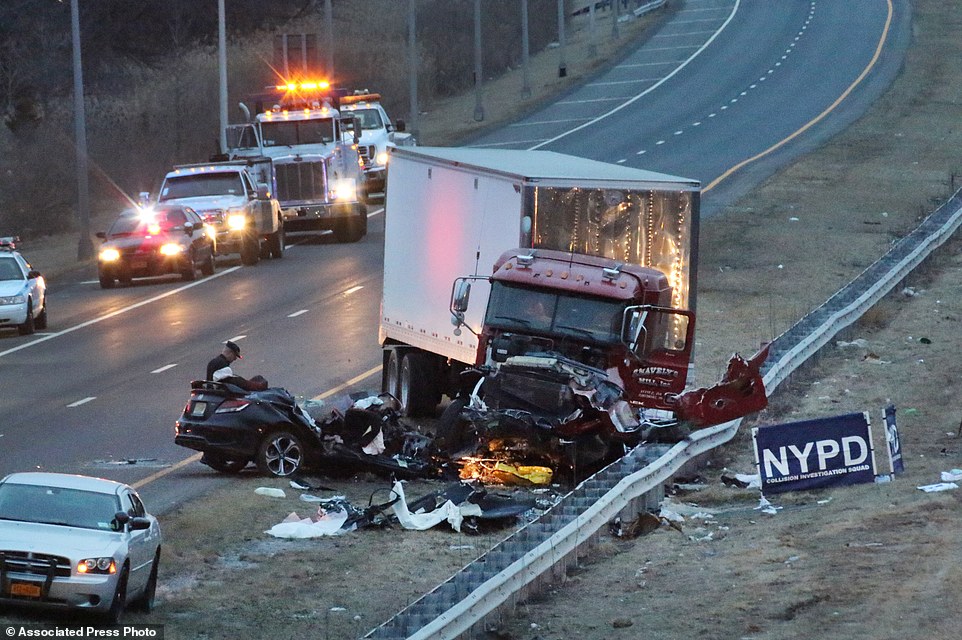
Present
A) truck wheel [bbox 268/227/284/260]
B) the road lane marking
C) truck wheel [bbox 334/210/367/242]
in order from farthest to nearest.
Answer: truck wheel [bbox 334/210/367/242]
truck wheel [bbox 268/227/284/260]
the road lane marking

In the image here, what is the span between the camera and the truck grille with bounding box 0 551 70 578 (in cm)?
1283

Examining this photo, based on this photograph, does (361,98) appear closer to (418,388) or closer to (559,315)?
(418,388)

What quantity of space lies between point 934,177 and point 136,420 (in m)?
31.8

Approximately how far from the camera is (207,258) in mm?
40031

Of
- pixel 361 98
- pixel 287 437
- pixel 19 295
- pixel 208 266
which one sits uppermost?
pixel 361 98

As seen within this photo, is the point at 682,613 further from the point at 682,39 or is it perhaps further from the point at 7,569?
the point at 682,39

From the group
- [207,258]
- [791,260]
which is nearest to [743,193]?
[791,260]

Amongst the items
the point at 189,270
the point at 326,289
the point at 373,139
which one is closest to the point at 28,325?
the point at 189,270

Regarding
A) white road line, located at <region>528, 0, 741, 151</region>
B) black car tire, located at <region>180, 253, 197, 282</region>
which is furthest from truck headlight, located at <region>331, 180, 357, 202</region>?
white road line, located at <region>528, 0, 741, 151</region>

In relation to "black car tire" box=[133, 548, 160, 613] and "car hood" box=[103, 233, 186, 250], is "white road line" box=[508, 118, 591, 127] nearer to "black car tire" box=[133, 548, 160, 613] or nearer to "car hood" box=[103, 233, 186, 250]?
"car hood" box=[103, 233, 186, 250]

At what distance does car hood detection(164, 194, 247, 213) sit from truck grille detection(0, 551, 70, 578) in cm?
2838

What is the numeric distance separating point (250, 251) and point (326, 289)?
5228 mm

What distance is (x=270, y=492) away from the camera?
1889 cm

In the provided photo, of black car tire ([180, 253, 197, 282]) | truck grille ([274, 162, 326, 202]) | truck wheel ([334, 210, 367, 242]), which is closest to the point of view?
black car tire ([180, 253, 197, 282])
